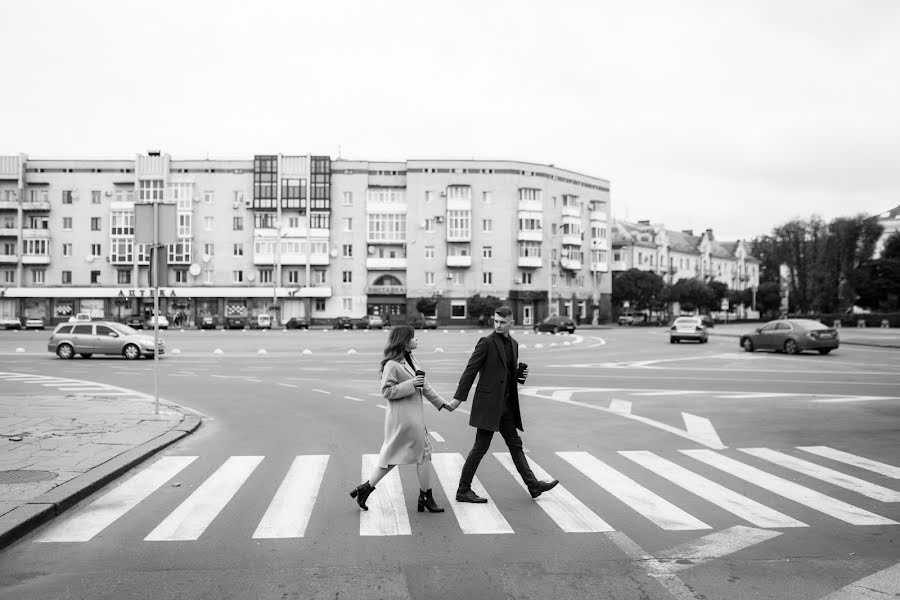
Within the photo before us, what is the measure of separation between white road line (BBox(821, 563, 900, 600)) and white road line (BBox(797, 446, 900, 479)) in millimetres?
3613

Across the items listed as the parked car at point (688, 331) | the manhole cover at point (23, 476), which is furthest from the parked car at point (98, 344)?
the parked car at point (688, 331)

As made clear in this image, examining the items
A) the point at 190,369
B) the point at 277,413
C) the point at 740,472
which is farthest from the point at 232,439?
the point at 190,369

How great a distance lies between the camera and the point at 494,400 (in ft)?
22.9

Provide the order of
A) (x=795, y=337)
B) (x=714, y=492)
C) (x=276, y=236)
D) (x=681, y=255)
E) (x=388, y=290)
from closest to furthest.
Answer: (x=714, y=492), (x=795, y=337), (x=276, y=236), (x=388, y=290), (x=681, y=255)

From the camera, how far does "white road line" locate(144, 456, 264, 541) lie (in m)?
5.87

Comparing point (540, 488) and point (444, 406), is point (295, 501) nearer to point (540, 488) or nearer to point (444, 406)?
point (444, 406)

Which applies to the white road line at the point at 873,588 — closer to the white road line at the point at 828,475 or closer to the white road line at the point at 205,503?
Answer: the white road line at the point at 828,475

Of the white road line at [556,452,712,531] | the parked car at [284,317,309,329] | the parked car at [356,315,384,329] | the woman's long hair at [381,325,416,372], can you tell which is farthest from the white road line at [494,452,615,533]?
the parked car at [284,317,309,329]

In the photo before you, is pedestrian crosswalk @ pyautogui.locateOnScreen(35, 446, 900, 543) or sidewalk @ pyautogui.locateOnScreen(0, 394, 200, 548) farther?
sidewalk @ pyautogui.locateOnScreen(0, 394, 200, 548)

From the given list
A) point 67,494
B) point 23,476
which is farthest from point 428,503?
point 23,476

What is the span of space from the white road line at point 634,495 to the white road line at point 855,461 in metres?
2.88

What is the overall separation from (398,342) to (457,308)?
73.9 m

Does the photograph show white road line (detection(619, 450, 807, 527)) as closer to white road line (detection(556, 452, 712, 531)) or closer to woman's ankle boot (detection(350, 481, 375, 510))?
white road line (detection(556, 452, 712, 531))

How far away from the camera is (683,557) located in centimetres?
525
